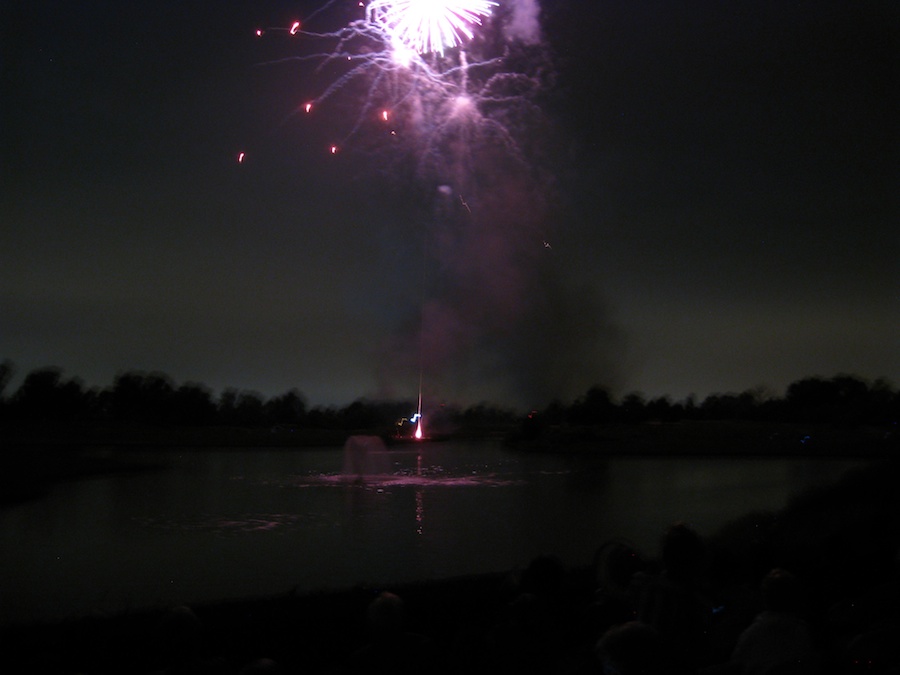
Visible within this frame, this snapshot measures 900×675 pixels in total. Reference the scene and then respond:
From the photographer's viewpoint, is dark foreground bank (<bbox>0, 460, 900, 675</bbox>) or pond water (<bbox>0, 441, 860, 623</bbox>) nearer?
dark foreground bank (<bbox>0, 460, 900, 675</bbox>)

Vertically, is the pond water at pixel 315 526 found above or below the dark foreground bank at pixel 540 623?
below

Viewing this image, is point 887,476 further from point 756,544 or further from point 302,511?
point 302,511

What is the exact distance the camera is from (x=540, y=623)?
2.79m

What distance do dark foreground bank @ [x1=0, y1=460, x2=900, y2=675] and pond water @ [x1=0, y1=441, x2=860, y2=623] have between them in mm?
1188

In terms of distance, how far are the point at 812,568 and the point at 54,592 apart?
6.40m

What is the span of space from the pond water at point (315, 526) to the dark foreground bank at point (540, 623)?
3.90 feet

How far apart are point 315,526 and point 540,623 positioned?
8.38 metres

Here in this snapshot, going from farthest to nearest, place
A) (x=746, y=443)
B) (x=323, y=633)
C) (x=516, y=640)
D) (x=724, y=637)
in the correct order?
1. (x=746, y=443)
2. (x=323, y=633)
3. (x=724, y=637)
4. (x=516, y=640)

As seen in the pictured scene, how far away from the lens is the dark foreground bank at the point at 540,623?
265cm

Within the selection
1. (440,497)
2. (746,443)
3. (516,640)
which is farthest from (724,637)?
(746,443)

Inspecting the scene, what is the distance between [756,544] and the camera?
5992mm

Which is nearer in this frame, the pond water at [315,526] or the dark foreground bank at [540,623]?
the dark foreground bank at [540,623]

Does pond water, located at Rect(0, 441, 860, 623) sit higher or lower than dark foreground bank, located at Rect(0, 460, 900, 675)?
lower

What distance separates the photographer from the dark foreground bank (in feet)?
8.70
